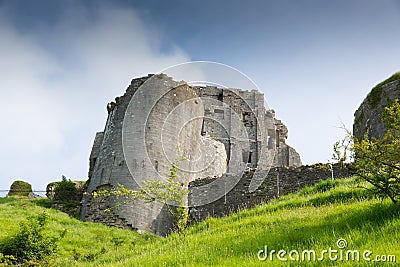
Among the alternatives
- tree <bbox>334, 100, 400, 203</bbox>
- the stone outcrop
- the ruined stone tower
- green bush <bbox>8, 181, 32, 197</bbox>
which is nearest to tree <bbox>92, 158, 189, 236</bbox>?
tree <bbox>334, 100, 400, 203</bbox>

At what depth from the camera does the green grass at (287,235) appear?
7.05 metres

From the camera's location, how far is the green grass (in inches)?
278

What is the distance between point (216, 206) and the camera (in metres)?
18.2

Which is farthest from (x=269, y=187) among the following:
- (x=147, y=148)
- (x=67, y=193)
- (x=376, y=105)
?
(x=67, y=193)

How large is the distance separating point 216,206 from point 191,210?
1.33 metres

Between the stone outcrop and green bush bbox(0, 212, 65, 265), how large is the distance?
12.2m

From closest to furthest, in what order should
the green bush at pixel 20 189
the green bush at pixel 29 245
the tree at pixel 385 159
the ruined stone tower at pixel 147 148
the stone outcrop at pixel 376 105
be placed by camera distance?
the tree at pixel 385 159
the green bush at pixel 29 245
the stone outcrop at pixel 376 105
the ruined stone tower at pixel 147 148
the green bush at pixel 20 189

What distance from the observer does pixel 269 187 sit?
56.7 feet

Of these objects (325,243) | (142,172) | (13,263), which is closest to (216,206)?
(142,172)

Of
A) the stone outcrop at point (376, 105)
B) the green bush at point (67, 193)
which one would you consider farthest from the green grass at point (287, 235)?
the green bush at point (67, 193)

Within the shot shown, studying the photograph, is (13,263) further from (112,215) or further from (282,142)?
(282,142)

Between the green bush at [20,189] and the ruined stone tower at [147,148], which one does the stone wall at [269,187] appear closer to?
the ruined stone tower at [147,148]

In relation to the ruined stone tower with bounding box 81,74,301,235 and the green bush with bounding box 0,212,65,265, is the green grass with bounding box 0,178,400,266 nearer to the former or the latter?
the green bush with bounding box 0,212,65,265

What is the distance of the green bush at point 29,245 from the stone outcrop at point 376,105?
479 inches
